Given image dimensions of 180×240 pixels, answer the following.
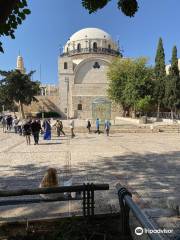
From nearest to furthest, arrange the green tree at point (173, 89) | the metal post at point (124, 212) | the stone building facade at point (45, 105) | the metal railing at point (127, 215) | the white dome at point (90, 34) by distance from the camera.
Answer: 1. the metal railing at point (127, 215)
2. the metal post at point (124, 212)
3. the green tree at point (173, 89)
4. the stone building facade at point (45, 105)
5. the white dome at point (90, 34)

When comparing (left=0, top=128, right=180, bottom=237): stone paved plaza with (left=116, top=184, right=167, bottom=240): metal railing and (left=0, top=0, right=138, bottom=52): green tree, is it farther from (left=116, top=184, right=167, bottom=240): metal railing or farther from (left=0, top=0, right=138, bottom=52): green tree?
(left=0, top=0, right=138, bottom=52): green tree

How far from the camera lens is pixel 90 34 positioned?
64.6 meters

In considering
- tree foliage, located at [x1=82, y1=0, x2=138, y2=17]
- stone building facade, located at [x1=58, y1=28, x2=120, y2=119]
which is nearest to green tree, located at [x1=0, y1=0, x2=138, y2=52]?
tree foliage, located at [x1=82, y1=0, x2=138, y2=17]

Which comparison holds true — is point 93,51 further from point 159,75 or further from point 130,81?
point 130,81

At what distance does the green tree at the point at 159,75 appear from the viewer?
132ft

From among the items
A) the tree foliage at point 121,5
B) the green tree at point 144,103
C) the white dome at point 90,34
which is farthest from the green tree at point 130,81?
the tree foliage at point 121,5

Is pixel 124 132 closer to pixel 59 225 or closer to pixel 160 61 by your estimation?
pixel 160 61

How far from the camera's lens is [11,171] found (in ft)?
31.3

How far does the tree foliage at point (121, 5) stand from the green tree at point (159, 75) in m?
37.5

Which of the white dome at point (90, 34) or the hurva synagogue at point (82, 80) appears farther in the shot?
the white dome at point (90, 34)

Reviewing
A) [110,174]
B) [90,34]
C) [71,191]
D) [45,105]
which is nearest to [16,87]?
[45,105]

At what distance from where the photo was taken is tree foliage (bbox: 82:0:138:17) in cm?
366

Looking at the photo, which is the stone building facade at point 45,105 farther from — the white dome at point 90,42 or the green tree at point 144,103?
the green tree at point 144,103

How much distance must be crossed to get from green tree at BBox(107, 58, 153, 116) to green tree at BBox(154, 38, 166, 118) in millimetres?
993
